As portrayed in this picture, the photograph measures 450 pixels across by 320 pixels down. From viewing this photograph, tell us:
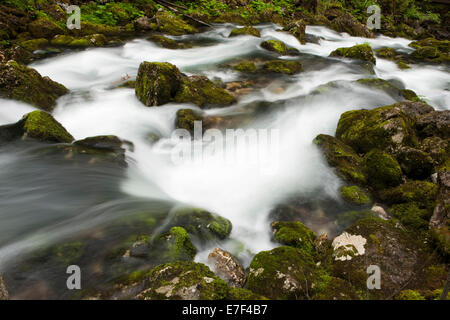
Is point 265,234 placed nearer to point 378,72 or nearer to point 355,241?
point 355,241

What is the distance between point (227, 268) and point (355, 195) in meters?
2.92

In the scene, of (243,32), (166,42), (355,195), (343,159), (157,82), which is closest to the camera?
(355,195)

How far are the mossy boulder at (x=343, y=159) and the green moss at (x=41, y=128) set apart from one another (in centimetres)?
568

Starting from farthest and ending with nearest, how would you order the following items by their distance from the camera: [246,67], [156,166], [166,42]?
[166,42]
[246,67]
[156,166]

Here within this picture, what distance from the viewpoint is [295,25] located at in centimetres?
1628

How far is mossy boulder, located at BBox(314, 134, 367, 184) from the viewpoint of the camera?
5406mm

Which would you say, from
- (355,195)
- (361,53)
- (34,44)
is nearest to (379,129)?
(355,195)

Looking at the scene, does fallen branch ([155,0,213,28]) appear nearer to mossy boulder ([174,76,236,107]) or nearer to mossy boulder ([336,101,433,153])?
mossy boulder ([174,76,236,107])

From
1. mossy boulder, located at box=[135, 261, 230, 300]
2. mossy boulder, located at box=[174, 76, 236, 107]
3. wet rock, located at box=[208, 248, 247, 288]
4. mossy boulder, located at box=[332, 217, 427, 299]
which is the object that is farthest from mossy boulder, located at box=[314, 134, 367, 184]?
mossy boulder, located at box=[135, 261, 230, 300]

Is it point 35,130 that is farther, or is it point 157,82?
point 157,82

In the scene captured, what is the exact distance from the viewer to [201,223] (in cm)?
416

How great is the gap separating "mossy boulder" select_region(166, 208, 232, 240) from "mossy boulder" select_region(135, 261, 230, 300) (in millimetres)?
1089

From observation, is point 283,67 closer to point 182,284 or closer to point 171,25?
point 171,25

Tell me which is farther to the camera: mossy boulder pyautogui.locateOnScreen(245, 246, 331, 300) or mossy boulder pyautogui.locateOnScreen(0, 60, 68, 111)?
mossy boulder pyautogui.locateOnScreen(0, 60, 68, 111)
